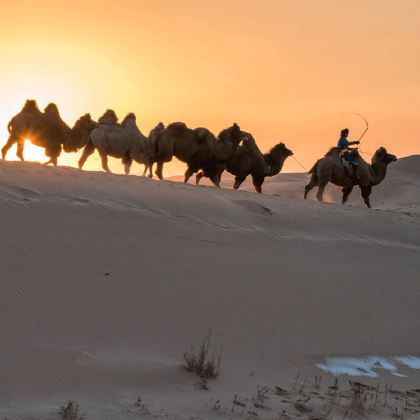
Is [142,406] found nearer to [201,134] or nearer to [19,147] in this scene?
[19,147]

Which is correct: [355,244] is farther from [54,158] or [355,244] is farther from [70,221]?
[54,158]

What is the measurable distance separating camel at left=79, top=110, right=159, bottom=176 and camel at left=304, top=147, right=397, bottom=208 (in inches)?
149

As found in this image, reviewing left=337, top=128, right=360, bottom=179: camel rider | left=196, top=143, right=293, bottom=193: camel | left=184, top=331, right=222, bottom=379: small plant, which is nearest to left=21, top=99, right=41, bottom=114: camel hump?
left=196, top=143, right=293, bottom=193: camel

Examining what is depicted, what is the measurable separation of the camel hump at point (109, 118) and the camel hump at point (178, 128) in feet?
3.83

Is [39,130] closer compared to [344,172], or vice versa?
[39,130]

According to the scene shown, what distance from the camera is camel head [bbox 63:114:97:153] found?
70.3 feet

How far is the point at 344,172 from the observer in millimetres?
24250

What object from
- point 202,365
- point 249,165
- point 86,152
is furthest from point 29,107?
point 202,365

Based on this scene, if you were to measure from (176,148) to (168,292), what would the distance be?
11191 mm

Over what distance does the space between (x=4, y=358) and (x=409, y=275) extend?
850 centimetres

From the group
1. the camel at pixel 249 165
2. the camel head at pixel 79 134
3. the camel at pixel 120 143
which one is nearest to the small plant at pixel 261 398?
the camel head at pixel 79 134

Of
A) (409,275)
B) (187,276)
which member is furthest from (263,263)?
(409,275)

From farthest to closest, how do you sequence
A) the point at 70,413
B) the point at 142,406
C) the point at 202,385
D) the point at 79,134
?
the point at 79,134 → the point at 202,385 → the point at 142,406 → the point at 70,413

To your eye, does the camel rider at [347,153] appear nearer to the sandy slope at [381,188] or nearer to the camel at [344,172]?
the camel at [344,172]
